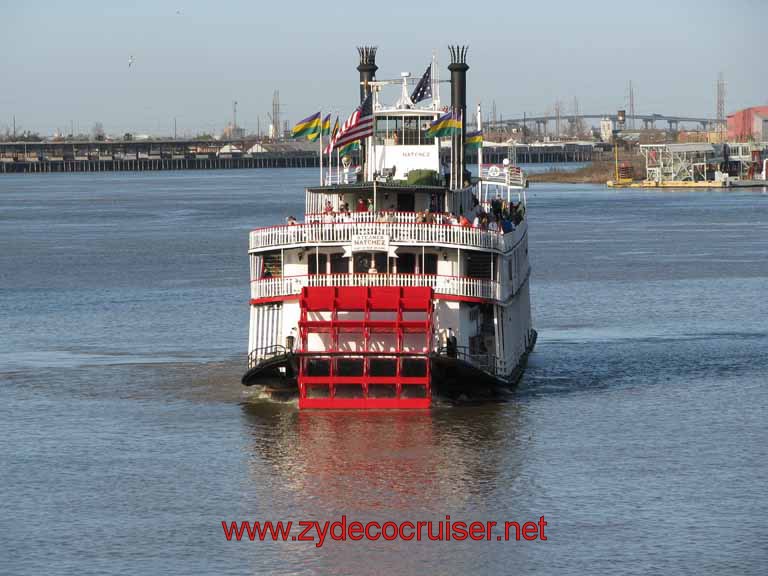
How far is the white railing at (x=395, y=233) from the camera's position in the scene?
124ft

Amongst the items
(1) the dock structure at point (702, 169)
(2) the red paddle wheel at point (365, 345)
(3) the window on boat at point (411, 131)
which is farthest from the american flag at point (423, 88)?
(1) the dock structure at point (702, 169)

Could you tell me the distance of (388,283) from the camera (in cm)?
3762

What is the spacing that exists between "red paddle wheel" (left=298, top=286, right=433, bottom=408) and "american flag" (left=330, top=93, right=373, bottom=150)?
5.24 meters

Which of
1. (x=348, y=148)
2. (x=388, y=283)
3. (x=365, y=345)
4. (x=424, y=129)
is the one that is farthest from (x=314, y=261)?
(x=424, y=129)

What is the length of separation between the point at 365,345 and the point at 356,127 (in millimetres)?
7164

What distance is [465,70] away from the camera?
54.5 m

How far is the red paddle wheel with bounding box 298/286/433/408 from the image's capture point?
36531mm

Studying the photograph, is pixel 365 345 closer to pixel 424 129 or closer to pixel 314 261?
pixel 314 261

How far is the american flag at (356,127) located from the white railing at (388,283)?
15.4ft

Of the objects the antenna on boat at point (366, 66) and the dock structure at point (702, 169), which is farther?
the dock structure at point (702, 169)

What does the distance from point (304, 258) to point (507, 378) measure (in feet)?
20.6

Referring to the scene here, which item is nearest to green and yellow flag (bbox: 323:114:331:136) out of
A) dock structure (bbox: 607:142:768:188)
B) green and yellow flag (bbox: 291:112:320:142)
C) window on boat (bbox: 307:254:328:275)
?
green and yellow flag (bbox: 291:112:320:142)

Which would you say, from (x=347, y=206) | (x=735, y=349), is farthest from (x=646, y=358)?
(x=347, y=206)

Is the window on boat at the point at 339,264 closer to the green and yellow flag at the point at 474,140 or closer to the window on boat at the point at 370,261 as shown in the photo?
the window on boat at the point at 370,261
